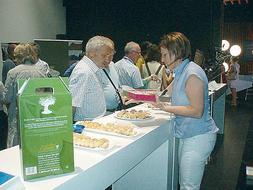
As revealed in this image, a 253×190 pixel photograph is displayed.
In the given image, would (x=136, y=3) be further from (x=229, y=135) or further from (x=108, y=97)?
(x=108, y=97)

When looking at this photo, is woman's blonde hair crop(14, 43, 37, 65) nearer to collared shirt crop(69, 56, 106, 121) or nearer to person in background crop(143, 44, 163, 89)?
collared shirt crop(69, 56, 106, 121)

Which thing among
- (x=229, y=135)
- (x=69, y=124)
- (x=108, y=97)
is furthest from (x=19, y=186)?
(x=229, y=135)

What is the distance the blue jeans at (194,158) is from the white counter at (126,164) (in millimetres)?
189

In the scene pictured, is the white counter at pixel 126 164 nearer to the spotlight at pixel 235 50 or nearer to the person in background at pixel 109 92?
the person in background at pixel 109 92

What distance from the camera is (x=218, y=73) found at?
21.0 feet

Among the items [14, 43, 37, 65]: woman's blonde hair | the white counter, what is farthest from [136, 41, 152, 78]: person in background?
the white counter

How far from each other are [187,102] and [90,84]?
72 centimetres

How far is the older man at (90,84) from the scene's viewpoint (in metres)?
2.24

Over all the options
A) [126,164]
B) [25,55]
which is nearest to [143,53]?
[25,55]

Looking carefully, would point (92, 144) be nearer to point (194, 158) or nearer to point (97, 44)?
point (194, 158)

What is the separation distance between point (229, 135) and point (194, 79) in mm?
3852

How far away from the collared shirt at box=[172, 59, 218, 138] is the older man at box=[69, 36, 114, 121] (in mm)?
582

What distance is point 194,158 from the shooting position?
6.37 feet

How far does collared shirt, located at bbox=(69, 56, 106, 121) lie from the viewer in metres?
2.24
